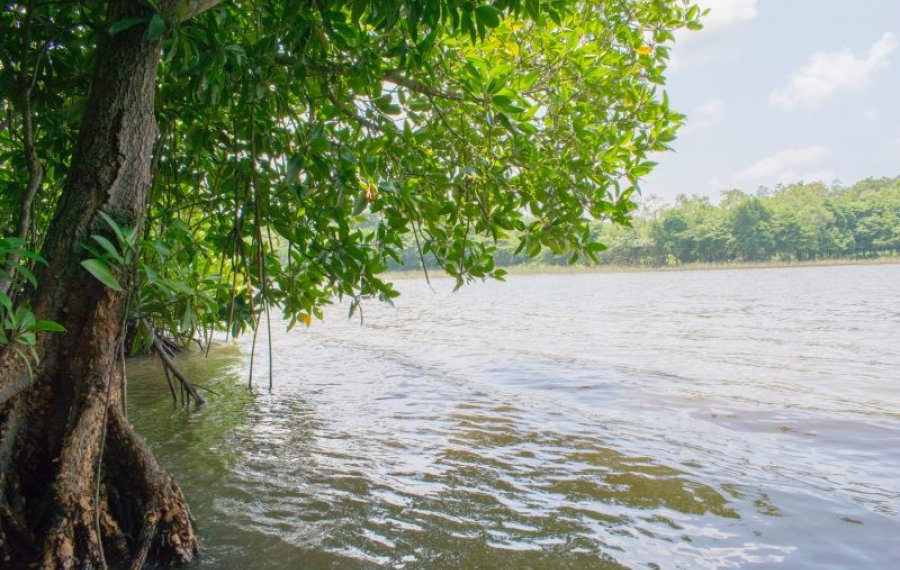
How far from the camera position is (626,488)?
4.06 meters

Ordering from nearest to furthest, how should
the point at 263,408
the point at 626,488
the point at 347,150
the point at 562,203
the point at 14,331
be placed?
the point at 14,331 → the point at 347,150 → the point at 562,203 → the point at 626,488 → the point at 263,408

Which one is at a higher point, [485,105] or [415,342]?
[485,105]

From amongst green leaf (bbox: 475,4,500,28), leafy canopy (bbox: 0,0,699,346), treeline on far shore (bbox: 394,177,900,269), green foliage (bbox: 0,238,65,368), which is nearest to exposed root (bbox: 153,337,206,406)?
leafy canopy (bbox: 0,0,699,346)

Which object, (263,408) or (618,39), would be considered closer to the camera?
(618,39)

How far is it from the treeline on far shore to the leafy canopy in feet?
204

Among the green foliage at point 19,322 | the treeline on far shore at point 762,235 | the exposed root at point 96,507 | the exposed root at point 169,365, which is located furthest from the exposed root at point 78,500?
the treeline on far shore at point 762,235

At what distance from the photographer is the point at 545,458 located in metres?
4.77

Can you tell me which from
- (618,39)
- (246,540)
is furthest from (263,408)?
(618,39)

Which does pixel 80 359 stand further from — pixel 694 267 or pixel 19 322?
pixel 694 267

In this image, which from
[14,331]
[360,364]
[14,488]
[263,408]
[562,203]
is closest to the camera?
[14,331]

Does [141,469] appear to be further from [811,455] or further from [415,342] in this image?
[415,342]

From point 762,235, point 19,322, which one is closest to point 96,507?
point 19,322

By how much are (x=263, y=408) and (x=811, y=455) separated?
532 cm

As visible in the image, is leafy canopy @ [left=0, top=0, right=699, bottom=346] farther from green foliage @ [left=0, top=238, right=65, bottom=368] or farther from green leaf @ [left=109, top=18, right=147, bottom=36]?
green foliage @ [left=0, top=238, right=65, bottom=368]
